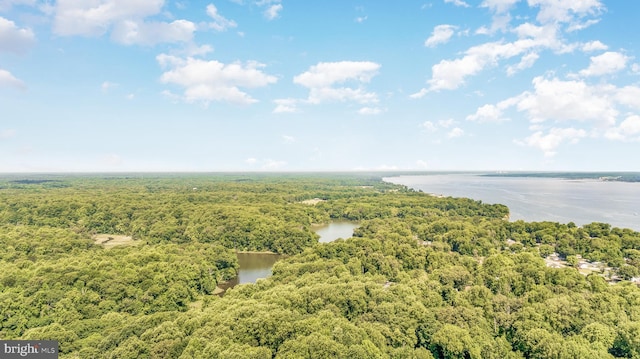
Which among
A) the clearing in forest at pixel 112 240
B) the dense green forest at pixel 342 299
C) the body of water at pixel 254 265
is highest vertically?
the dense green forest at pixel 342 299

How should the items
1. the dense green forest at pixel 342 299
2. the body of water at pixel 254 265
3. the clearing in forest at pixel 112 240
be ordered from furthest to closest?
1. the clearing in forest at pixel 112 240
2. the body of water at pixel 254 265
3. the dense green forest at pixel 342 299

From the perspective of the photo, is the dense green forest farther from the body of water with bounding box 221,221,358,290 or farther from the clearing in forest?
the clearing in forest

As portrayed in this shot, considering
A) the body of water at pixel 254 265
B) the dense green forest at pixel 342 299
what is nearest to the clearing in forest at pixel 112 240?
the dense green forest at pixel 342 299

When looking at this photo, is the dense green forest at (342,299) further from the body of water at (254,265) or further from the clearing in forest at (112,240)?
the clearing in forest at (112,240)

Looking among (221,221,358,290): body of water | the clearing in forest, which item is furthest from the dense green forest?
the clearing in forest

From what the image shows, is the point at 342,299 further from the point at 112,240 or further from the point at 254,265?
the point at 112,240

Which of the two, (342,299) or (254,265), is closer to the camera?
(342,299)

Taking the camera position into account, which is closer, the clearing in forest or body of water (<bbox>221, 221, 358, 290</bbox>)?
body of water (<bbox>221, 221, 358, 290</bbox>)

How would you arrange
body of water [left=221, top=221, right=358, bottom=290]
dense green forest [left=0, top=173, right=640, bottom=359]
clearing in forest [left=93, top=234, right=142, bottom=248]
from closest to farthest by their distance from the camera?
dense green forest [left=0, top=173, right=640, bottom=359]
body of water [left=221, top=221, right=358, bottom=290]
clearing in forest [left=93, top=234, right=142, bottom=248]

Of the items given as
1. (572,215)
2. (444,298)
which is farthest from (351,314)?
(572,215)

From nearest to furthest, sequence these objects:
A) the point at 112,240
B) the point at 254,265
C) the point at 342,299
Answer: the point at 342,299 → the point at 254,265 → the point at 112,240

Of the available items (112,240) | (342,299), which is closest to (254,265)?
(342,299)

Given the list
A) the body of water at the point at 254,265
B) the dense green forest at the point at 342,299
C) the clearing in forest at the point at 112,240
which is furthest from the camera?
the clearing in forest at the point at 112,240
